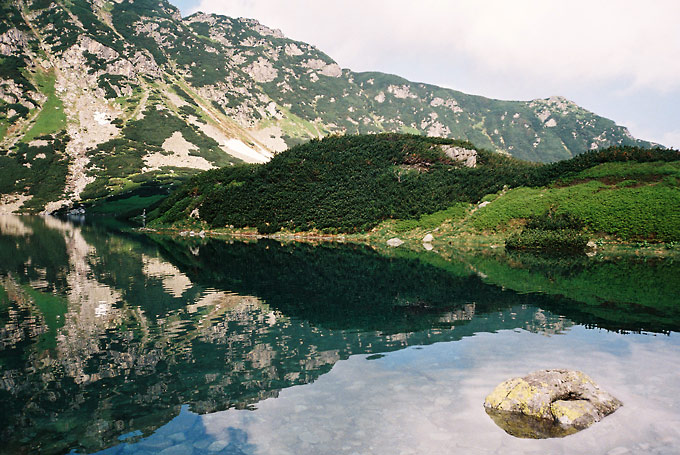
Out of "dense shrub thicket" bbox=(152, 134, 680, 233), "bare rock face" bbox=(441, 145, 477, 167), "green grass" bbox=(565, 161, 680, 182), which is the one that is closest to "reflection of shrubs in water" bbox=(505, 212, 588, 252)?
"green grass" bbox=(565, 161, 680, 182)

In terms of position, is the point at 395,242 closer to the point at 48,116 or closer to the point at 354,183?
the point at 354,183

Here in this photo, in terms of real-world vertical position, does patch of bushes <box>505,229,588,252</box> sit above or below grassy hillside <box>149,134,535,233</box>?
below

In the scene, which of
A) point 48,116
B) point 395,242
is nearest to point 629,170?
point 395,242

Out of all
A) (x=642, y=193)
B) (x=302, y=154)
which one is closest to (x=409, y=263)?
(x=642, y=193)

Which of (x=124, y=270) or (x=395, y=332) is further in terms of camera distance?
(x=124, y=270)

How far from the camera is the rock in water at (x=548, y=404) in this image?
8.99m

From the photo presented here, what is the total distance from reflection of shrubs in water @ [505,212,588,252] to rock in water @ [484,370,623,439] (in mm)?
37539

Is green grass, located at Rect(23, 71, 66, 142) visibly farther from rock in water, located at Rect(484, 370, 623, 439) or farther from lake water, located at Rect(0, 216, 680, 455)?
rock in water, located at Rect(484, 370, 623, 439)

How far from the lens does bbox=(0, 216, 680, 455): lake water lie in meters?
8.83

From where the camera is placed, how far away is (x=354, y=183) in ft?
229

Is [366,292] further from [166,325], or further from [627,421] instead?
[627,421]

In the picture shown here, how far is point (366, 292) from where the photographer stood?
23.8m

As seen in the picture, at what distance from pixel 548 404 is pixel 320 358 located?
281 inches

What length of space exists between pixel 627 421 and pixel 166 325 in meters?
16.6
